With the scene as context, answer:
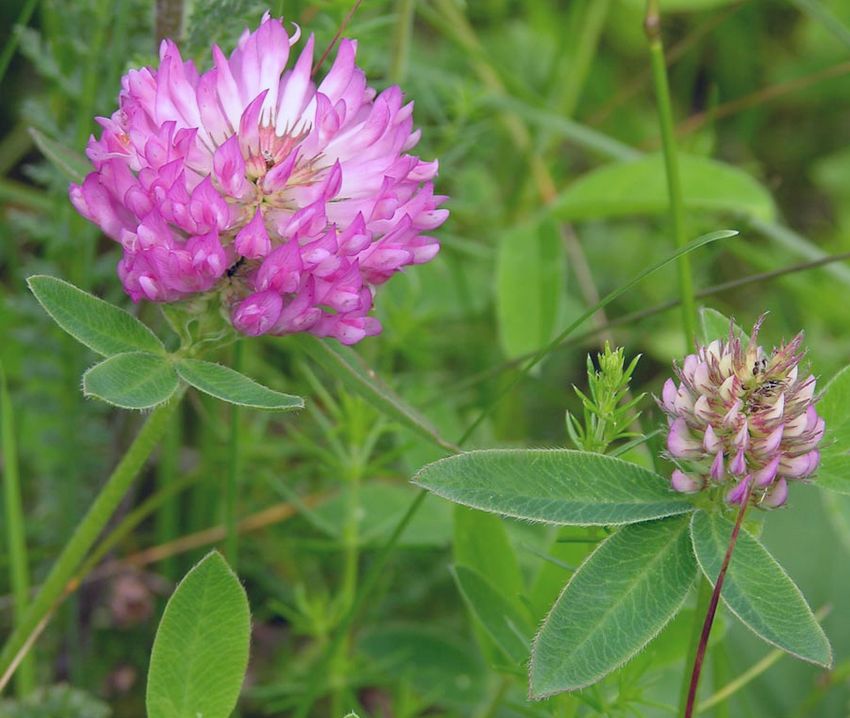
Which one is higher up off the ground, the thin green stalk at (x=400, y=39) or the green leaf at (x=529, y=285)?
the thin green stalk at (x=400, y=39)

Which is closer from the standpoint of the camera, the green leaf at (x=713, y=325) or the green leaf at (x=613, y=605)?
the green leaf at (x=613, y=605)

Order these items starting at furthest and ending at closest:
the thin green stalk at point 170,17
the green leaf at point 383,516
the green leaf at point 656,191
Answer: the green leaf at point 656,191 < the green leaf at point 383,516 < the thin green stalk at point 170,17

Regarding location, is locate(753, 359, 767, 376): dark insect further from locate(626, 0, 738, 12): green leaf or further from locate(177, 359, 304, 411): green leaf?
locate(626, 0, 738, 12): green leaf

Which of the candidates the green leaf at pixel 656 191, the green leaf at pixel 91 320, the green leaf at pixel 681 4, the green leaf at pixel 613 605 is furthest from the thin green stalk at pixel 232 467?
the green leaf at pixel 681 4

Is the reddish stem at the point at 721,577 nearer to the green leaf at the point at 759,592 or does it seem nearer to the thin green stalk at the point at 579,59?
the green leaf at the point at 759,592

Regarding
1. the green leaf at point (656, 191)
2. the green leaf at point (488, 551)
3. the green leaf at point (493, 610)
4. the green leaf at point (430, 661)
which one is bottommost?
the green leaf at point (430, 661)

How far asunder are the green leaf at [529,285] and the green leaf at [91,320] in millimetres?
971

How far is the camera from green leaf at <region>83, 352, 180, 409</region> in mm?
1177

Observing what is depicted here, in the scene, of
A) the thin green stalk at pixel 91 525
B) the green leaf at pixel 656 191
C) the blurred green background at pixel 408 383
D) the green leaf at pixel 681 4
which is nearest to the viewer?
the thin green stalk at pixel 91 525

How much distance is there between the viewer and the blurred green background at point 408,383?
191cm

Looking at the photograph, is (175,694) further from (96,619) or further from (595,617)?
(96,619)

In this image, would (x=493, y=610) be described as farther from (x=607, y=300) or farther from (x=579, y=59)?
(x=579, y=59)

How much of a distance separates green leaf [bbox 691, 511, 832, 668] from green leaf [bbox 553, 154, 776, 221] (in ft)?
3.83

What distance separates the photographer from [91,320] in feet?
4.34
